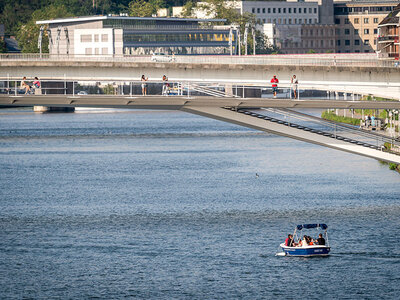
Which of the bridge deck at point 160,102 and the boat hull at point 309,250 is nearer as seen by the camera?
the boat hull at point 309,250

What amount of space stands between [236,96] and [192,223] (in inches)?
422

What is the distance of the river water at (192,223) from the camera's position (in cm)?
5709

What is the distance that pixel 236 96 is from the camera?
77.1 meters

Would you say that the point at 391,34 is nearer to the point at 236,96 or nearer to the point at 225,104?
the point at 236,96

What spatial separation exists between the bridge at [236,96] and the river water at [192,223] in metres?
6.14

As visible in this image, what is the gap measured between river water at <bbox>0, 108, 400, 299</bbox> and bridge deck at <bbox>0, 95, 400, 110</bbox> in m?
8.91

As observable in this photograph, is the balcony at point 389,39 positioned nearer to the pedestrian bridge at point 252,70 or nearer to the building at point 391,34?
the building at point 391,34

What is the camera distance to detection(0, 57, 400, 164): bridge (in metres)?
75.1

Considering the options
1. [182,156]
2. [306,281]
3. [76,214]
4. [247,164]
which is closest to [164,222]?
[76,214]

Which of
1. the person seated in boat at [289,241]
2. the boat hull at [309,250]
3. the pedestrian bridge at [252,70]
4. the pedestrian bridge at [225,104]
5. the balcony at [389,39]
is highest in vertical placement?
the balcony at [389,39]

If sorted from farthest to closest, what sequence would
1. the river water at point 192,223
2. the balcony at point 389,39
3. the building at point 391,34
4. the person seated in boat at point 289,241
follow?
1. the balcony at point 389,39
2. the building at point 391,34
3. the person seated in boat at point 289,241
4. the river water at point 192,223

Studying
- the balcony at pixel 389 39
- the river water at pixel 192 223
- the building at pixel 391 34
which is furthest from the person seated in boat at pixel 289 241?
the balcony at pixel 389 39

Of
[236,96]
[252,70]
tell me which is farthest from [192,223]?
[252,70]

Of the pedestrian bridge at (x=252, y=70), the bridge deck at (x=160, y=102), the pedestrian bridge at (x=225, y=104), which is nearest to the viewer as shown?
the bridge deck at (x=160, y=102)
